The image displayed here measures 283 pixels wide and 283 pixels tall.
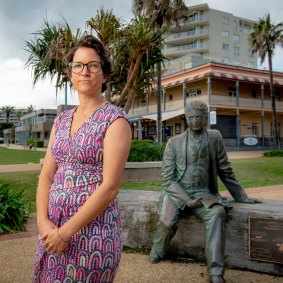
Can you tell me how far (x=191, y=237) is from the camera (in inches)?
162

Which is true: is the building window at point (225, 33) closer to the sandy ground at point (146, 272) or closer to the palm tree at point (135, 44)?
the palm tree at point (135, 44)

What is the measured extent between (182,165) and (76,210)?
233 cm

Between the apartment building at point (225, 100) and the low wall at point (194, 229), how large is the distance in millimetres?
25184

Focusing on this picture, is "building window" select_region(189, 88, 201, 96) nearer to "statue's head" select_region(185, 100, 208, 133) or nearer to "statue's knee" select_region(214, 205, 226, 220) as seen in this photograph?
"statue's head" select_region(185, 100, 208, 133)

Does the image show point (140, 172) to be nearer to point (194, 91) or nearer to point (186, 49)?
point (194, 91)

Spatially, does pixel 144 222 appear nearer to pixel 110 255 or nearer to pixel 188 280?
pixel 188 280

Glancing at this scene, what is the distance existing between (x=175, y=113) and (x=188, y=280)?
2727 centimetres

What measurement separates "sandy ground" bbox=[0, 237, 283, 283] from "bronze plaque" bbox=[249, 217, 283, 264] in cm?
21

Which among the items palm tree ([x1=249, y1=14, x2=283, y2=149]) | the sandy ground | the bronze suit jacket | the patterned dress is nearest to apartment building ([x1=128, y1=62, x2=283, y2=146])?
palm tree ([x1=249, y1=14, x2=283, y2=149])

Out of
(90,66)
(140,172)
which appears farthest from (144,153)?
(90,66)

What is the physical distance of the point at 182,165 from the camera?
3.81 metres

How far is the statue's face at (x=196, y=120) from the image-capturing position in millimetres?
3695

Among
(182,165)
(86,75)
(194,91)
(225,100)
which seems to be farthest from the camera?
(194,91)

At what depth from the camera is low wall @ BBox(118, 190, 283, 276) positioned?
380cm
